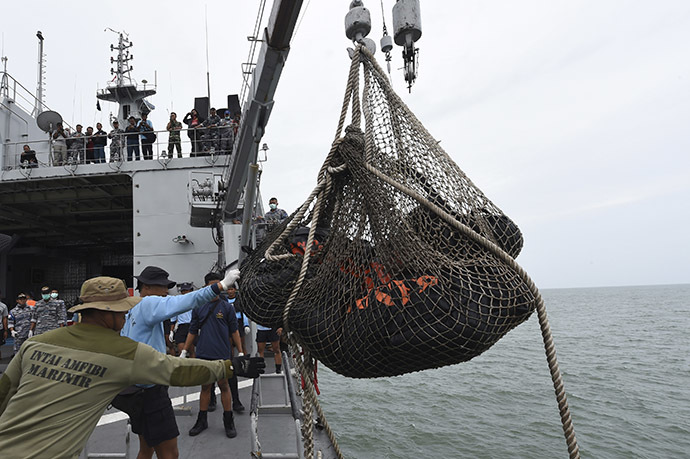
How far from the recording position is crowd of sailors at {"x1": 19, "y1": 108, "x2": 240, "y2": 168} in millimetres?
10383

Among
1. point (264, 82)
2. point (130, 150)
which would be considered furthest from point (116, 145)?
point (264, 82)

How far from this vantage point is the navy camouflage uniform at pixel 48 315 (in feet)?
25.9

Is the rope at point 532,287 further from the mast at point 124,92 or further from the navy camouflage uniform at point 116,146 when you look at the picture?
the mast at point 124,92

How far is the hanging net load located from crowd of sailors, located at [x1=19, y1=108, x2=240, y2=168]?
8.10 m

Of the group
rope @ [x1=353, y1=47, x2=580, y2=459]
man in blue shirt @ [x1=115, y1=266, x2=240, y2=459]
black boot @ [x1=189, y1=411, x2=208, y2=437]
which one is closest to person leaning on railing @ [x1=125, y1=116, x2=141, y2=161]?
black boot @ [x1=189, y1=411, x2=208, y2=437]

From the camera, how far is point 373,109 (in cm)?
251

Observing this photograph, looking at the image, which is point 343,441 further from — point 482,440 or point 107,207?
point 107,207

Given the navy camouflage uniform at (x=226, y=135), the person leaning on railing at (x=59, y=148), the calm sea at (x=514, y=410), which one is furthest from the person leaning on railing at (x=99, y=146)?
the calm sea at (x=514, y=410)

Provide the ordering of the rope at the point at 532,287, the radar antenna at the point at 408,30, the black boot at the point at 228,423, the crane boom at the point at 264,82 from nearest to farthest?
1. the rope at the point at 532,287
2. the radar antenna at the point at 408,30
3. the crane boom at the point at 264,82
4. the black boot at the point at 228,423

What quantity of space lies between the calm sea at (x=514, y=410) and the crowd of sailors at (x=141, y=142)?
300 inches

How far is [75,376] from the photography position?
1.90 m

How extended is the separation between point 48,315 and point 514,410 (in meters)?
11.3

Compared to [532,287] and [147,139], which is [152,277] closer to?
[532,287]

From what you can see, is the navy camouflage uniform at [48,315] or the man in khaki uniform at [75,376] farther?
the navy camouflage uniform at [48,315]
